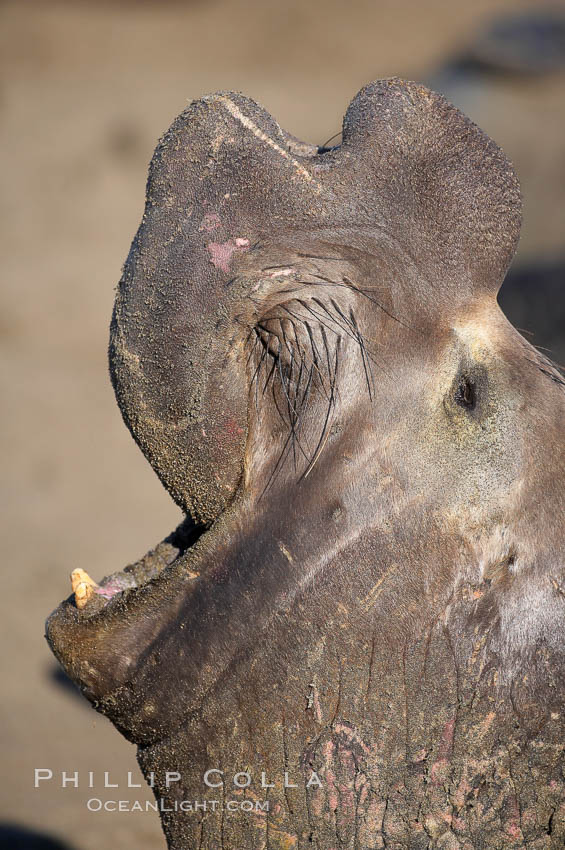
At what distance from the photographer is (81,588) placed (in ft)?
6.58

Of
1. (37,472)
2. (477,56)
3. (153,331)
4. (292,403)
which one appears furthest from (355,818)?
(477,56)

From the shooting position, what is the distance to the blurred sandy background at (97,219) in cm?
497

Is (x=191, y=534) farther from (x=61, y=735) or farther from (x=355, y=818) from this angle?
(x=61, y=735)

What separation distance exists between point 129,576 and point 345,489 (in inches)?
27.9

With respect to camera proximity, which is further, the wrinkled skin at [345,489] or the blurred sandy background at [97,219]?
the blurred sandy background at [97,219]

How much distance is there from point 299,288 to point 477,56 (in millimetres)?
11992

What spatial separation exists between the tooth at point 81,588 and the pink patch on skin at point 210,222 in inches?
31.4

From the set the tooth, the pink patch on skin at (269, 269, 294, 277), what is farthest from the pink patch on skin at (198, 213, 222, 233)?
the tooth

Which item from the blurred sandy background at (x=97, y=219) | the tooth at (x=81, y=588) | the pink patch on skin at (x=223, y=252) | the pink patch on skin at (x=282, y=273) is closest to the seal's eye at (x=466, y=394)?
the pink patch on skin at (x=282, y=273)

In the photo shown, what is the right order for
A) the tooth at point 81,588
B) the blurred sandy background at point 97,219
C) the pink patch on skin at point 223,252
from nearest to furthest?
the pink patch on skin at point 223,252 → the tooth at point 81,588 → the blurred sandy background at point 97,219

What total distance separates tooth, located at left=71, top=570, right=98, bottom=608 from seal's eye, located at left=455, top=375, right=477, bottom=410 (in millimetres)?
889

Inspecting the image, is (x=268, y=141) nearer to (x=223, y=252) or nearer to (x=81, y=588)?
(x=223, y=252)

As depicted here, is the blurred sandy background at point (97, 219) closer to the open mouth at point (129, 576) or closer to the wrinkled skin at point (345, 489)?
the open mouth at point (129, 576)

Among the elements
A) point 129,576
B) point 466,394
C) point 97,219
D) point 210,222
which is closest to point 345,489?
point 466,394
